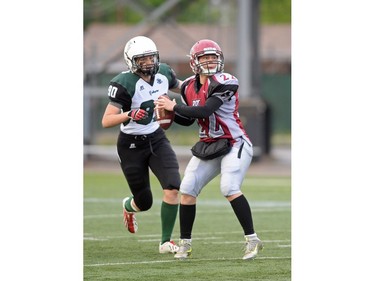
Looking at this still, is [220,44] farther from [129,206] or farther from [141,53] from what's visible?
[141,53]

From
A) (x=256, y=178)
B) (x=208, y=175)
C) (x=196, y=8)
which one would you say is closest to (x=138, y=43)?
(x=208, y=175)

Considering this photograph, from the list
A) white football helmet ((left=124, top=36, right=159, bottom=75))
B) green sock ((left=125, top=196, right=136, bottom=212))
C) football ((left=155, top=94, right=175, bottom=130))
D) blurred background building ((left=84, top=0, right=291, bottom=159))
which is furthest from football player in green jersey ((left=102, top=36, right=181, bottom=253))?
blurred background building ((left=84, top=0, right=291, bottom=159))

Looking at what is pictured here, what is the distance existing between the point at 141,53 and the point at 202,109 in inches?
32.3

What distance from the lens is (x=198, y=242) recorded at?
993cm

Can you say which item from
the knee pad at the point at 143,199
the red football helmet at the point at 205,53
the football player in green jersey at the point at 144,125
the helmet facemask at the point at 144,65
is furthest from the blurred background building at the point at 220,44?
the red football helmet at the point at 205,53

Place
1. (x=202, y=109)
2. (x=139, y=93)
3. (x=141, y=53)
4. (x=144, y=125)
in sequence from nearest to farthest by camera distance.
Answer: (x=202, y=109)
(x=141, y=53)
(x=139, y=93)
(x=144, y=125)

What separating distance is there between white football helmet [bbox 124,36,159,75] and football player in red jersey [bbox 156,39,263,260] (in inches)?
13.7

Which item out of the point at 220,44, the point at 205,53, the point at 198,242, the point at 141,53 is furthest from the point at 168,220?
the point at 220,44

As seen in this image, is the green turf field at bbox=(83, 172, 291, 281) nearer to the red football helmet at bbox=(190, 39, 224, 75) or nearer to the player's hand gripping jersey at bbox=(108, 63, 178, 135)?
the player's hand gripping jersey at bbox=(108, 63, 178, 135)

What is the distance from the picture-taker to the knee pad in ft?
31.5
